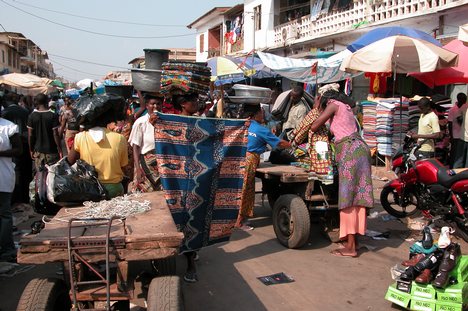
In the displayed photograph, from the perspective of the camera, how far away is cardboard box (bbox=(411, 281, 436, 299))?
373 centimetres

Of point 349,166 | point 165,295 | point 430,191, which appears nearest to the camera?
point 165,295

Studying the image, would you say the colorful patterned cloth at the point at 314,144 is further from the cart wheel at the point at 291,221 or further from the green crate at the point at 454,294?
the green crate at the point at 454,294

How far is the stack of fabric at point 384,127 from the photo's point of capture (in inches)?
418

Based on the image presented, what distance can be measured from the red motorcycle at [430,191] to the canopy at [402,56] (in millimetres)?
1457

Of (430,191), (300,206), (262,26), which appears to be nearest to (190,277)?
(300,206)

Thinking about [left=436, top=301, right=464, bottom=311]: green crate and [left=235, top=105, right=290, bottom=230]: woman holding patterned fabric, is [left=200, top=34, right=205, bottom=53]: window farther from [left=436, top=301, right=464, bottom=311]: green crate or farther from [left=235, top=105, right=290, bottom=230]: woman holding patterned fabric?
[left=436, top=301, right=464, bottom=311]: green crate

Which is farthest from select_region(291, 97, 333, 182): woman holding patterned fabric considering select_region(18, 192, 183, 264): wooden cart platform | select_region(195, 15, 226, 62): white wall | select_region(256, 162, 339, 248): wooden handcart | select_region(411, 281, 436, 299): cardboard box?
select_region(195, 15, 226, 62): white wall

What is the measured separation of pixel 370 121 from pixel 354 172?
22.0 ft

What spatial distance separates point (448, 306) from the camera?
3643mm

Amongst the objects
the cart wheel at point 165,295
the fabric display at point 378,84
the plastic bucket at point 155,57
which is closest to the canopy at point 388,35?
the fabric display at point 378,84

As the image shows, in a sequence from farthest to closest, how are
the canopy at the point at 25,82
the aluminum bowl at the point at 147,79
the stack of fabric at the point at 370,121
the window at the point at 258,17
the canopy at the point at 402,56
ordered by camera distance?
the window at the point at 258,17 < the canopy at the point at 25,82 < the stack of fabric at the point at 370,121 < the canopy at the point at 402,56 < the aluminum bowl at the point at 147,79

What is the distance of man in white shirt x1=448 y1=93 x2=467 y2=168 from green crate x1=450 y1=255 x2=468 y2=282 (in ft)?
17.7

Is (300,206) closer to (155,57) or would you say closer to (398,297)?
(398,297)

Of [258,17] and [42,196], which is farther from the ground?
[258,17]
